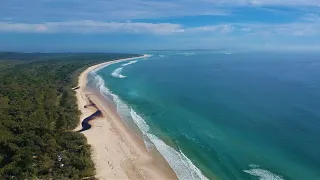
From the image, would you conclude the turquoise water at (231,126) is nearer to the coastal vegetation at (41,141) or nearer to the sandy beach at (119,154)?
the sandy beach at (119,154)

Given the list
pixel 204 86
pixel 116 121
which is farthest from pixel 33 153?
pixel 204 86

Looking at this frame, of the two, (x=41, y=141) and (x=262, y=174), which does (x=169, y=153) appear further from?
(x=41, y=141)

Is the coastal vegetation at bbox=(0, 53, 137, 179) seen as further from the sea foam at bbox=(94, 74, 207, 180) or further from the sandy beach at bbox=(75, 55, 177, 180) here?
the sea foam at bbox=(94, 74, 207, 180)

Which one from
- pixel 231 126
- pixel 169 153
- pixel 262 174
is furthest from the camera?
pixel 231 126

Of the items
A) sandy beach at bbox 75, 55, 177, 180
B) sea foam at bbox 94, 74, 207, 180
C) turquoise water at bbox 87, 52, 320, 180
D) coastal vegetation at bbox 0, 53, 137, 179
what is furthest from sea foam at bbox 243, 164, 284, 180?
coastal vegetation at bbox 0, 53, 137, 179

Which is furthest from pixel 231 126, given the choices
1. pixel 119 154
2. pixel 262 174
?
pixel 119 154

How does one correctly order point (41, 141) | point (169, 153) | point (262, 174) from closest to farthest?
1. point (262, 174)
2. point (41, 141)
3. point (169, 153)

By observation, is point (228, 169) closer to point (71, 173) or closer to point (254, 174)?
point (254, 174)

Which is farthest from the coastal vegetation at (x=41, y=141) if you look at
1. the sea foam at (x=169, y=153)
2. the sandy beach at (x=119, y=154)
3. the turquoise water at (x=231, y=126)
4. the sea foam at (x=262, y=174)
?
the sea foam at (x=262, y=174)

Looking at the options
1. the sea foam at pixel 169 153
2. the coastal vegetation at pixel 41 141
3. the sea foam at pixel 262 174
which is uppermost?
the coastal vegetation at pixel 41 141
